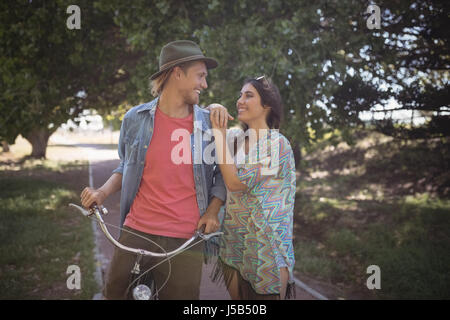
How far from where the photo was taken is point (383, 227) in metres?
8.80

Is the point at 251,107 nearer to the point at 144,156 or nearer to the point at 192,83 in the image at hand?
the point at 192,83

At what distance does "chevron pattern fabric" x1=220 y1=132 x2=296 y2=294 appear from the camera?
2742 mm

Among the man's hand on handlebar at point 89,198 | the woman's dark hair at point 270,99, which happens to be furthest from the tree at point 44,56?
the man's hand on handlebar at point 89,198

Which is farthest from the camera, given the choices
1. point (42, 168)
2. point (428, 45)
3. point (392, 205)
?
point (42, 168)

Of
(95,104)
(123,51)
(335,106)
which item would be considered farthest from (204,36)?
(95,104)

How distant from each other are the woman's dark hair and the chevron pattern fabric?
0.23 metres

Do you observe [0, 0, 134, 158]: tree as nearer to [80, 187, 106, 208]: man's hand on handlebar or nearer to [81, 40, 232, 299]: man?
[81, 40, 232, 299]: man

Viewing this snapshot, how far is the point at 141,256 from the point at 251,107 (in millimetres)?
1397

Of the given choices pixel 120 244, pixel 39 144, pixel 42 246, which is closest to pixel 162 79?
pixel 120 244

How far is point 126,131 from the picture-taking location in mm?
3066

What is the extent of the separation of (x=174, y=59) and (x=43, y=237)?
6509 millimetres

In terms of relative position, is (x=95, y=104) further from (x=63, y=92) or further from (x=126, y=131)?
A: (x=126, y=131)

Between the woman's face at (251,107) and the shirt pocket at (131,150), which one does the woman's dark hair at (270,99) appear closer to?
the woman's face at (251,107)

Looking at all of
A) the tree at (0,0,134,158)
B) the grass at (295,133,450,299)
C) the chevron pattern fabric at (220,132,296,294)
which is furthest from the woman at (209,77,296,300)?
the tree at (0,0,134,158)
